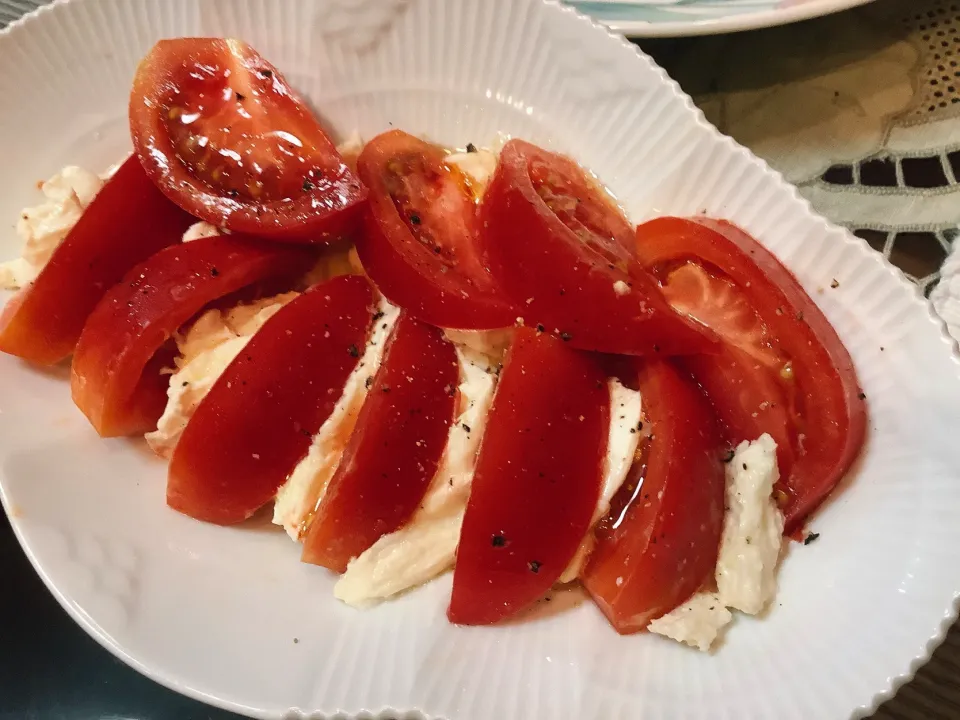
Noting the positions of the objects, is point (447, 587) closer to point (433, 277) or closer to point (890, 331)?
point (433, 277)

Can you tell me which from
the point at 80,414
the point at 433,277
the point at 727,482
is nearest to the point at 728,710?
the point at 727,482

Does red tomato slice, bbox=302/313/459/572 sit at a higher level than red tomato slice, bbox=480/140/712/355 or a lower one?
lower

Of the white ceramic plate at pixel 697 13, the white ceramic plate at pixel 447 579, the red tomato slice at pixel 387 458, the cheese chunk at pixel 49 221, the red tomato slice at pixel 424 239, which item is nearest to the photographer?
the white ceramic plate at pixel 447 579

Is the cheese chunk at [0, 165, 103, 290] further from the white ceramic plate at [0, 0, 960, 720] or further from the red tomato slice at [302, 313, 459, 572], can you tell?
the red tomato slice at [302, 313, 459, 572]

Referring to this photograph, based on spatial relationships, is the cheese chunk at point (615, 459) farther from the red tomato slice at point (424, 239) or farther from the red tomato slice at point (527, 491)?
the red tomato slice at point (424, 239)

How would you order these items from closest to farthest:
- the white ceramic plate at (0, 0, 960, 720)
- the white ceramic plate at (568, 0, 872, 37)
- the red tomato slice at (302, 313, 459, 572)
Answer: the white ceramic plate at (0, 0, 960, 720)
the red tomato slice at (302, 313, 459, 572)
the white ceramic plate at (568, 0, 872, 37)

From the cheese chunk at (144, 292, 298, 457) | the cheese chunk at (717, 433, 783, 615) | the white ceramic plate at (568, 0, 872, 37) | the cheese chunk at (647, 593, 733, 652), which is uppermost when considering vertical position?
the white ceramic plate at (568, 0, 872, 37)

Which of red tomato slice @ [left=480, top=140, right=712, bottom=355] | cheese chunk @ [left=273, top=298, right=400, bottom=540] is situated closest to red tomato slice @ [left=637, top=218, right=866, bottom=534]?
red tomato slice @ [left=480, top=140, right=712, bottom=355]

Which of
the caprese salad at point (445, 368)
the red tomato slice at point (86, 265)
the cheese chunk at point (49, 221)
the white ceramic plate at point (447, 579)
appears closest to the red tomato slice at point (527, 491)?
the caprese salad at point (445, 368)
